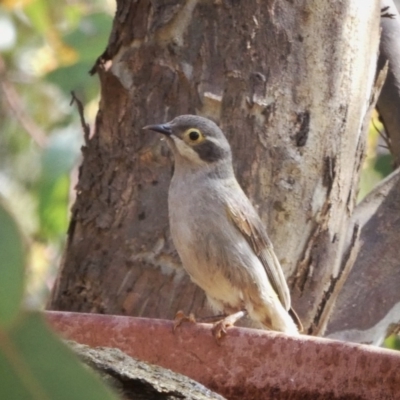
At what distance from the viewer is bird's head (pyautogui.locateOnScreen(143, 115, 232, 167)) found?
349 centimetres

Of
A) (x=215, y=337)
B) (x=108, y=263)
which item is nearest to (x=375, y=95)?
(x=108, y=263)

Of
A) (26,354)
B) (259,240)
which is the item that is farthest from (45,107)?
(26,354)

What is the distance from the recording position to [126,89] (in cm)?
376

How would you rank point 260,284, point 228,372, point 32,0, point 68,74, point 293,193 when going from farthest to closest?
point 32,0 < point 68,74 < point 260,284 < point 293,193 < point 228,372

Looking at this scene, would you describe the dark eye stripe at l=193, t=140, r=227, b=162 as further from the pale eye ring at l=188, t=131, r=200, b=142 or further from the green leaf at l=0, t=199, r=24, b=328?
the green leaf at l=0, t=199, r=24, b=328

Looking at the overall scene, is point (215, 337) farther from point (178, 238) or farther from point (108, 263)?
point (108, 263)

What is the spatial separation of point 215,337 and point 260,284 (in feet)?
4.27

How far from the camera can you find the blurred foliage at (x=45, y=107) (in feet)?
15.4

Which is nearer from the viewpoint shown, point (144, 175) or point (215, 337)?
point (215, 337)

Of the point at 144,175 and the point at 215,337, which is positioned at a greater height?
the point at 144,175

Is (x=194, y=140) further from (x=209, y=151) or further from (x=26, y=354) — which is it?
(x=26, y=354)

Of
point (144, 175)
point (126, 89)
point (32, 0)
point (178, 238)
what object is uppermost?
point (32, 0)

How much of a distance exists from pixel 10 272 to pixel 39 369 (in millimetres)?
87

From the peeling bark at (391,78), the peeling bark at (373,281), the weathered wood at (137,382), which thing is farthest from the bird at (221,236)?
the weathered wood at (137,382)
